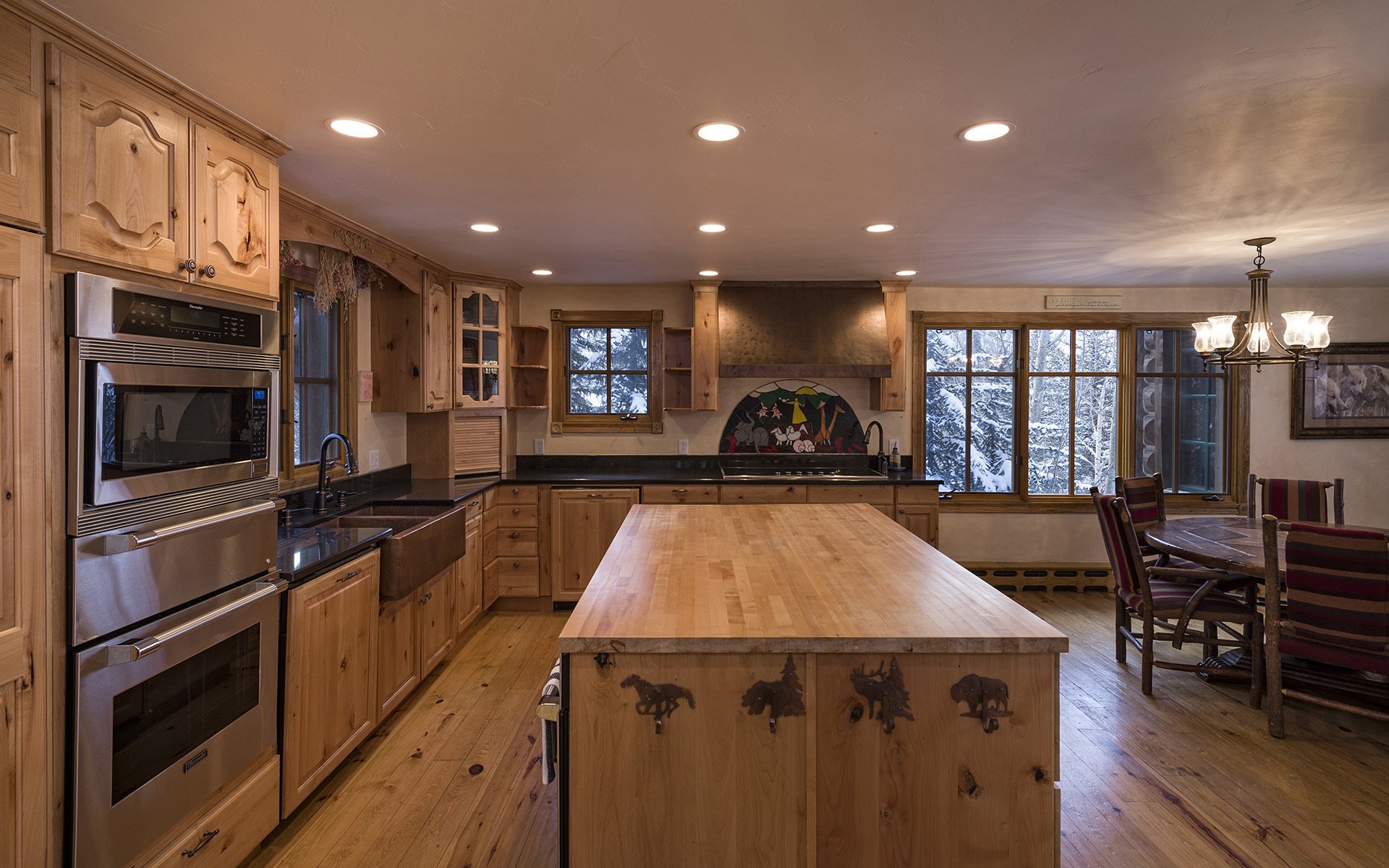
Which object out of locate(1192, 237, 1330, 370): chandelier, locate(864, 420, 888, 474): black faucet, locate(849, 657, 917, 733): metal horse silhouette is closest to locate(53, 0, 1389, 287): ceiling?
locate(1192, 237, 1330, 370): chandelier

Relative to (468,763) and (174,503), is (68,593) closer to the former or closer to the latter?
(174,503)

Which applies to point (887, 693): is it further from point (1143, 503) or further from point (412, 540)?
point (1143, 503)

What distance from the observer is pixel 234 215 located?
7.36 feet

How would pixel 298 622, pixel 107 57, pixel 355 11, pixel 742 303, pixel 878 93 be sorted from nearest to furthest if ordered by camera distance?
pixel 355 11, pixel 107 57, pixel 878 93, pixel 298 622, pixel 742 303

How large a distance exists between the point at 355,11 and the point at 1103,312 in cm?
552

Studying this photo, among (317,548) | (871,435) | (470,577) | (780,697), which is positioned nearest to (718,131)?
(780,697)

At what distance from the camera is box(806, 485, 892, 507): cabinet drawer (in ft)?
16.4

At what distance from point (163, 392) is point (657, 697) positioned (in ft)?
4.93

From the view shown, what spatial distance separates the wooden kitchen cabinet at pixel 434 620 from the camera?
3.48 m

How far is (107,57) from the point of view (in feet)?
5.77

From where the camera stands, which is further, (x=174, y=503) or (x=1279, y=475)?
(x=1279, y=475)

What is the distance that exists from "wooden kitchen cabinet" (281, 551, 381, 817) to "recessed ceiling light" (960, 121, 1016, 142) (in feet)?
8.69

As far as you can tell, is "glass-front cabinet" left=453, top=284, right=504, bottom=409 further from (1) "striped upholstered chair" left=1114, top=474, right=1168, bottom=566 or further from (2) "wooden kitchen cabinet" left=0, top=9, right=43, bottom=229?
(1) "striped upholstered chair" left=1114, top=474, right=1168, bottom=566

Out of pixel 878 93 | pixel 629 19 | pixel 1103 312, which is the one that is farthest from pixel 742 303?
pixel 629 19
